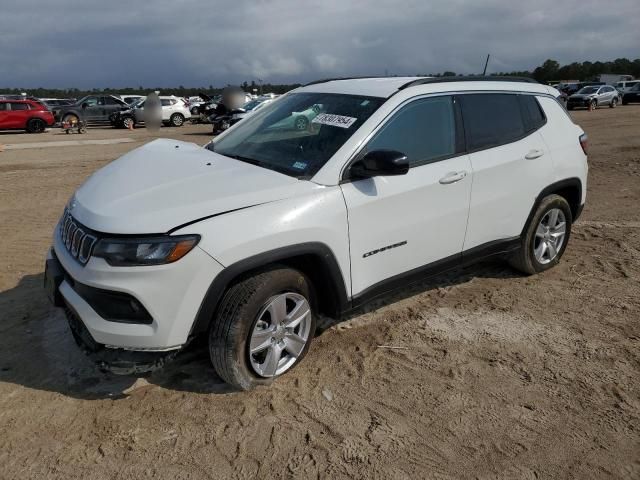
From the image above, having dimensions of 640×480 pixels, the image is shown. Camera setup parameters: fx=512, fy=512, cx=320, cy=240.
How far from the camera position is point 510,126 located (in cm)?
432

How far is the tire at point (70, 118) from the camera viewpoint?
77.8ft

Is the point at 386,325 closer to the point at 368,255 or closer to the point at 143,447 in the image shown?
the point at 368,255

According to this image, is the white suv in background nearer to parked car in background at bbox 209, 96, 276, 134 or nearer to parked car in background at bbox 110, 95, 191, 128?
parked car in background at bbox 110, 95, 191, 128

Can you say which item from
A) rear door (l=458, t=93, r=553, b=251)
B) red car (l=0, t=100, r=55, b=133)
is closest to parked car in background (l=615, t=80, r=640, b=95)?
red car (l=0, t=100, r=55, b=133)

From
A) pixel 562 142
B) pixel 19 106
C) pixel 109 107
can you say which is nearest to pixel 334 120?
pixel 562 142

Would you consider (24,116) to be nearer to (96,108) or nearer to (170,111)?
(96,108)

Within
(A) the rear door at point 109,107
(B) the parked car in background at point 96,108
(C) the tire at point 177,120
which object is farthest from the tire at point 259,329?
(A) the rear door at point 109,107

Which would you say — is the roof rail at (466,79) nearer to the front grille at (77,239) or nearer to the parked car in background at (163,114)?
the front grille at (77,239)

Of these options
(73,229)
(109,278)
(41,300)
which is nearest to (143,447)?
(109,278)

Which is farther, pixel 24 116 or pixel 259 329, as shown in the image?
pixel 24 116

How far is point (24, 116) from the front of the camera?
22031mm

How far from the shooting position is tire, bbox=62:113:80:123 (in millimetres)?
23719

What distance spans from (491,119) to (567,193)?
1.42 meters

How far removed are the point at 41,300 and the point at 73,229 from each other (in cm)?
178
